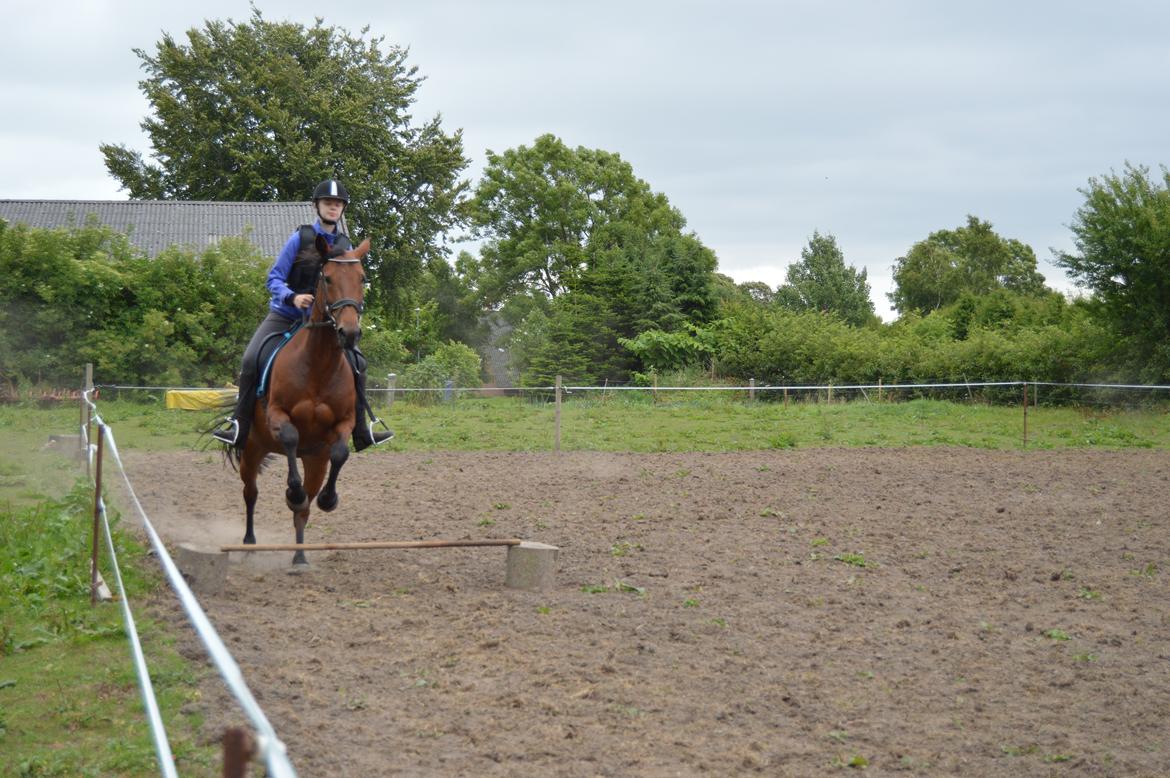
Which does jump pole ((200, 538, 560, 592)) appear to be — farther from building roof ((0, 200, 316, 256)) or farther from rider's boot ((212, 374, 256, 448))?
building roof ((0, 200, 316, 256))

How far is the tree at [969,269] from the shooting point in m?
64.0

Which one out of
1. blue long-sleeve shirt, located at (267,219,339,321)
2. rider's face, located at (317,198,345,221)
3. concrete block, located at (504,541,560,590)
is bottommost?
concrete block, located at (504,541,560,590)

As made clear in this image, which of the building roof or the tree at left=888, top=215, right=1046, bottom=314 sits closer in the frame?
the building roof

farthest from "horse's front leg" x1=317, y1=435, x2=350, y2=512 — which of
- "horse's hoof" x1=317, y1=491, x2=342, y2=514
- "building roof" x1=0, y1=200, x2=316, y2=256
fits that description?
"building roof" x1=0, y1=200, x2=316, y2=256

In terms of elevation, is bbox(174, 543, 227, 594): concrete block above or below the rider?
below

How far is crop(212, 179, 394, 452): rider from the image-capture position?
8.05 meters

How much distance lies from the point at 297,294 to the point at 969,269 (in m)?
61.9

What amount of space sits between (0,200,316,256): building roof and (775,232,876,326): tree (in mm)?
24350

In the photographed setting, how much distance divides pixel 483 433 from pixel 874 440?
7.63 metres

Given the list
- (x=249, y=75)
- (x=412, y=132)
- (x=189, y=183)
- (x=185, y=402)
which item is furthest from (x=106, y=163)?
(x=185, y=402)

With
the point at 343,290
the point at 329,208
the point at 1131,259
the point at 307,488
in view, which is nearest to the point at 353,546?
the point at 307,488

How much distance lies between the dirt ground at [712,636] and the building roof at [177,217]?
24552 mm

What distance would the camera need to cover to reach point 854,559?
916cm

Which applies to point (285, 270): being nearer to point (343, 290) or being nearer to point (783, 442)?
point (343, 290)
